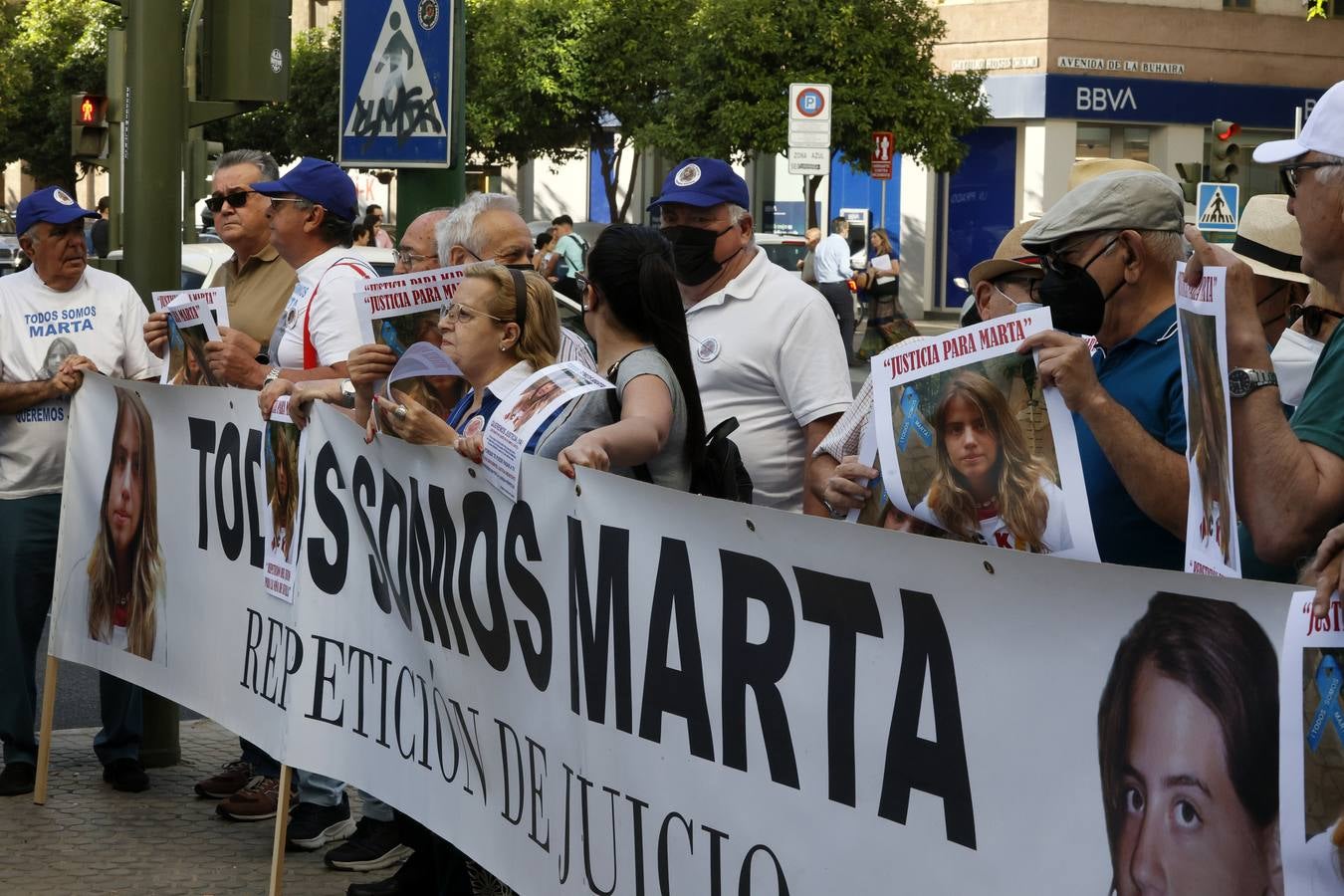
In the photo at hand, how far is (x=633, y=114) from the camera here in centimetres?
4069

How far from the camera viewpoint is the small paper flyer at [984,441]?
295 cm

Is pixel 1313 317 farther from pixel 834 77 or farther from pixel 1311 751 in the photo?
pixel 834 77

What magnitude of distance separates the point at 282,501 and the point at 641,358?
1435mm

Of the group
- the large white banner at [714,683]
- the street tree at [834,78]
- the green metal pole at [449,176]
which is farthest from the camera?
the street tree at [834,78]

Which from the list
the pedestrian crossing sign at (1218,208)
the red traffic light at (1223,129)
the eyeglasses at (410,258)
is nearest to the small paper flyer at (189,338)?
the eyeglasses at (410,258)

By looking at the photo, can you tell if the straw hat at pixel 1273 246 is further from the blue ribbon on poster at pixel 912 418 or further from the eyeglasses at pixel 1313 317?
the blue ribbon on poster at pixel 912 418

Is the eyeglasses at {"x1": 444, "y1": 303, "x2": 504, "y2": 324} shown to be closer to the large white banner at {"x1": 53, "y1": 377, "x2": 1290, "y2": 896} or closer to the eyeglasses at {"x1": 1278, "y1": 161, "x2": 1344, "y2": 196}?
the large white banner at {"x1": 53, "y1": 377, "x2": 1290, "y2": 896}

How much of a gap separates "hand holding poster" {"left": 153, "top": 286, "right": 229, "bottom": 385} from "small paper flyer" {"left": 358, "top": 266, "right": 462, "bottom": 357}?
1.10m

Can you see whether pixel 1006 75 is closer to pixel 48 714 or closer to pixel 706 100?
pixel 706 100

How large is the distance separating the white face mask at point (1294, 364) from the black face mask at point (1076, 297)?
2.82ft

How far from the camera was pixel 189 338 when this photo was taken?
18.7 ft

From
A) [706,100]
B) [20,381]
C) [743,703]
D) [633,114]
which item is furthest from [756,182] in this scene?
[743,703]

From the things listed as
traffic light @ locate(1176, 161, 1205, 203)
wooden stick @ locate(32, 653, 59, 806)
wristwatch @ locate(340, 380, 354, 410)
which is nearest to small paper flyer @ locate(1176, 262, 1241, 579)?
wristwatch @ locate(340, 380, 354, 410)

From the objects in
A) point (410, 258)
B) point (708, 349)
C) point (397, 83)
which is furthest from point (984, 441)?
point (397, 83)
